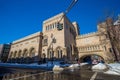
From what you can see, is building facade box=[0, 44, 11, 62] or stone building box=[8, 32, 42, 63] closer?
stone building box=[8, 32, 42, 63]

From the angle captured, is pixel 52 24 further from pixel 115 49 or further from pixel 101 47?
pixel 115 49

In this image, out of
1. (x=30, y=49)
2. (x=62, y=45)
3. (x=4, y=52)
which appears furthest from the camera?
(x=4, y=52)

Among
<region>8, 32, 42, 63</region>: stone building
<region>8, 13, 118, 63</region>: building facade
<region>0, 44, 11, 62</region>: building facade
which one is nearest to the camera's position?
<region>8, 13, 118, 63</region>: building facade

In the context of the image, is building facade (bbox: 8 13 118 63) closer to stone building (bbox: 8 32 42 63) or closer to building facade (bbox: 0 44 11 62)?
stone building (bbox: 8 32 42 63)

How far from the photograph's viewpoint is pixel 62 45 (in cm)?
3731

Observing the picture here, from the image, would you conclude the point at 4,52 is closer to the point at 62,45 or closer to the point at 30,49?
the point at 30,49

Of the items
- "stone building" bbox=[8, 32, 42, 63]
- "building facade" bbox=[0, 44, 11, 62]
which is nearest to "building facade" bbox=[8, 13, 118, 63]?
"stone building" bbox=[8, 32, 42, 63]

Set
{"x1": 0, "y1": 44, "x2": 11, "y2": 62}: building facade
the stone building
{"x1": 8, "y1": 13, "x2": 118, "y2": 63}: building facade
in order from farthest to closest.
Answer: {"x1": 0, "y1": 44, "x2": 11, "y2": 62}: building facade < the stone building < {"x1": 8, "y1": 13, "x2": 118, "y2": 63}: building facade

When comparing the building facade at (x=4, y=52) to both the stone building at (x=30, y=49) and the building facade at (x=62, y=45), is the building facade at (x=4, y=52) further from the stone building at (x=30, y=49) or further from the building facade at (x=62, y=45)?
the building facade at (x=62, y=45)

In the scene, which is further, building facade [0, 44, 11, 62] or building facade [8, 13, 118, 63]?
building facade [0, 44, 11, 62]

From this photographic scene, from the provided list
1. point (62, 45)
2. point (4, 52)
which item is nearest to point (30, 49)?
point (62, 45)

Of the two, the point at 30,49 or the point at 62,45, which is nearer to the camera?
the point at 62,45

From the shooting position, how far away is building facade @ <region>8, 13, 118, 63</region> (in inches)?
1489

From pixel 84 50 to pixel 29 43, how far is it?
28376 mm
